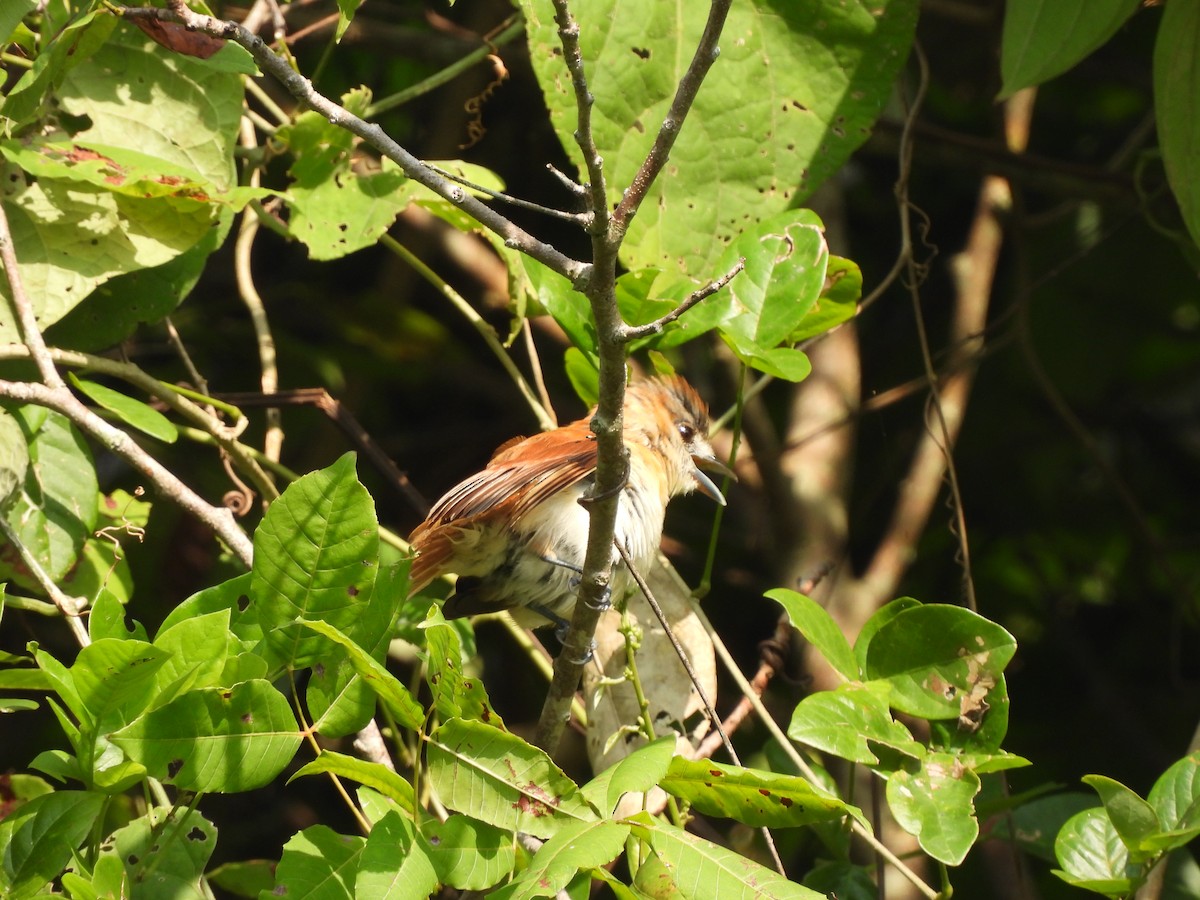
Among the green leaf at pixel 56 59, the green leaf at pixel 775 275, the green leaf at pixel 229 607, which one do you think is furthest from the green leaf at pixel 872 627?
the green leaf at pixel 56 59

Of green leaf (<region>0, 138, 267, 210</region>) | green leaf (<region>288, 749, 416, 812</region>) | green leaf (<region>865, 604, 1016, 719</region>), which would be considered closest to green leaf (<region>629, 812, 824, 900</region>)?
green leaf (<region>288, 749, 416, 812</region>)

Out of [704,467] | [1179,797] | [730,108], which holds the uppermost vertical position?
[730,108]

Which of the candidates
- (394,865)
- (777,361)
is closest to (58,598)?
(394,865)

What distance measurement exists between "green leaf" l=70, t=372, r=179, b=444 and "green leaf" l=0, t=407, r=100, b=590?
0.14m

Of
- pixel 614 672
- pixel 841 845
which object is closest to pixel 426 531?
pixel 614 672

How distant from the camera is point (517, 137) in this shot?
4.28 meters

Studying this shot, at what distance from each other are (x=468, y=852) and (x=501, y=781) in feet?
0.32

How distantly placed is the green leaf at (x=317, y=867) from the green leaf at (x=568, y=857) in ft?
0.74

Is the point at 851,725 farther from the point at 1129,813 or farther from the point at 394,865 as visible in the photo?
the point at 394,865

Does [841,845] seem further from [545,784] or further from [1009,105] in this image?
[1009,105]

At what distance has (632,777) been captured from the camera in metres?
1.56

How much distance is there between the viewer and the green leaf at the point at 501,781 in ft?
5.39

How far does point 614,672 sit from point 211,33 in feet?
5.12

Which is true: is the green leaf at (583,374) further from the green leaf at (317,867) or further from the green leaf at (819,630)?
the green leaf at (317,867)
